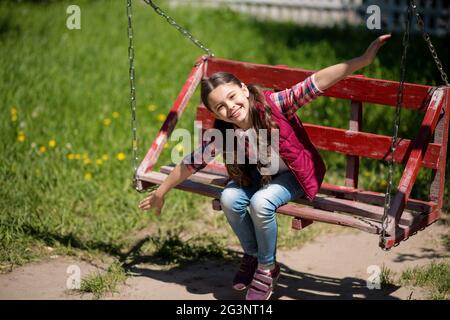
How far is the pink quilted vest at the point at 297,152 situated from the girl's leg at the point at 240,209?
10.0 inches

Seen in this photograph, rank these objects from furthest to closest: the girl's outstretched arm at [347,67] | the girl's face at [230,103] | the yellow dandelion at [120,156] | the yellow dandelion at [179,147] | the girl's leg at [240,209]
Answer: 1. the yellow dandelion at [179,147]
2. the yellow dandelion at [120,156]
3. the girl's leg at [240,209]
4. the girl's face at [230,103]
5. the girl's outstretched arm at [347,67]

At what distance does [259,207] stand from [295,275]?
871 millimetres

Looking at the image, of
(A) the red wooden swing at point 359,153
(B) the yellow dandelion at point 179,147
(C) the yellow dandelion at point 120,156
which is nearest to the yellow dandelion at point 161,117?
(B) the yellow dandelion at point 179,147

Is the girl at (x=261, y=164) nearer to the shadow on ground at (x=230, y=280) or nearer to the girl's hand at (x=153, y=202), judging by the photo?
the girl's hand at (x=153, y=202)

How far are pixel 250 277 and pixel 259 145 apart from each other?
0.72m

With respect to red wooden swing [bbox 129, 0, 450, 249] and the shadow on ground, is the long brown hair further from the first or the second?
the shadow on ground

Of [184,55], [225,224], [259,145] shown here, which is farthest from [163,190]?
[184,55]

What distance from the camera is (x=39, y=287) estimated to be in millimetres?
3996

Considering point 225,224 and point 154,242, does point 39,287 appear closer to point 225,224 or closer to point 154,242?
A: point 154,242

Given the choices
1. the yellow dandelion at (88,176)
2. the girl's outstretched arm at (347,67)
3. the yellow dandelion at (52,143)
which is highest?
the girl's outstretched arm at (347,67)

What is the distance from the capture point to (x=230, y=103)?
11.1ft

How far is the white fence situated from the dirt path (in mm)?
4928

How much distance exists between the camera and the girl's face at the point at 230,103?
3.39 meters

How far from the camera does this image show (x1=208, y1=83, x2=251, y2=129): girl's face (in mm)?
3395
